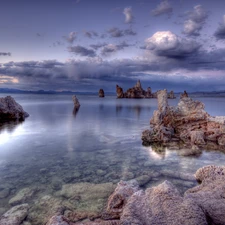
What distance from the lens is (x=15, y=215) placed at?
5590mm

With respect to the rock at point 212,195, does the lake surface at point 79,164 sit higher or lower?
lower

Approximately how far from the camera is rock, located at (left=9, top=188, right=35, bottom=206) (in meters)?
6.45

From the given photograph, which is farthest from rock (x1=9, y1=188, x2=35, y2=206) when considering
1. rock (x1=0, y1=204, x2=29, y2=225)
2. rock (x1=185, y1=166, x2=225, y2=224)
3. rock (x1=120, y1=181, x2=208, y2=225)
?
rock (x1=185, y1=166, x2=225, y2=224)

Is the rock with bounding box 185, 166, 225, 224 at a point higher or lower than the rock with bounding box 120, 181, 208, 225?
lower

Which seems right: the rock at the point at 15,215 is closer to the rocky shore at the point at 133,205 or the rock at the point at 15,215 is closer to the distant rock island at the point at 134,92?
the rocky shore at the point at 133,205

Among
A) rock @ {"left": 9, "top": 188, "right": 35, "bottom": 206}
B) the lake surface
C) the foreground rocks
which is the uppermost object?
the foreground rocks

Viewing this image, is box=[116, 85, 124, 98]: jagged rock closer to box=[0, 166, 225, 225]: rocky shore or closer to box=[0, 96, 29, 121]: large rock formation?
box=[0, 96, 29, 121]: large rock formation

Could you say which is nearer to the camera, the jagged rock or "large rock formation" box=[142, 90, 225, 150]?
"large rock formation" box=[142, 90, 225, 150]

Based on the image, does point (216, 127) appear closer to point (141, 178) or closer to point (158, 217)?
point (141, 178)

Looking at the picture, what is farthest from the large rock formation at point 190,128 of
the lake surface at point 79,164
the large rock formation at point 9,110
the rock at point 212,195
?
the large rock formation at point 9,110

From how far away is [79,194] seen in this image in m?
6.89

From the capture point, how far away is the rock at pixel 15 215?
5291 millimetres

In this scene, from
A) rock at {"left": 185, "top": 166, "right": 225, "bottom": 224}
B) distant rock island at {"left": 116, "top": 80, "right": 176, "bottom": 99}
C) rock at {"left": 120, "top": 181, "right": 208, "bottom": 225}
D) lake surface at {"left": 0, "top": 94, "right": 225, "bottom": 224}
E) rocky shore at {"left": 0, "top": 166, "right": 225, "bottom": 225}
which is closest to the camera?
rock at {"left": 120, "top": 181, "right": 208, "bottom": 225}

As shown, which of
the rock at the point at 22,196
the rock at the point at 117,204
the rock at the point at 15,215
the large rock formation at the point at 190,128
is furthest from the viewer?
the large rock formation at the point at 190,128
